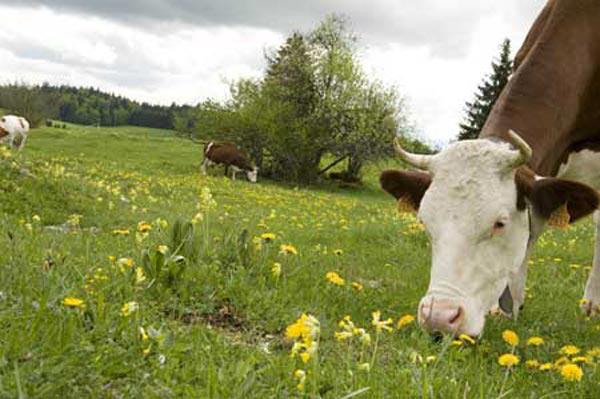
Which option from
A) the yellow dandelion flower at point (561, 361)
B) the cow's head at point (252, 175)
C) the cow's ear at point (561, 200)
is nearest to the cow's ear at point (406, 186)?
the cow's ear at point (561, 200)

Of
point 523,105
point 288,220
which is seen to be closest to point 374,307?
point 523,105

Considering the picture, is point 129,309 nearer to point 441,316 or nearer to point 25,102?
point 441,316

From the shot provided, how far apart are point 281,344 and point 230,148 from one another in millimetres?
33338

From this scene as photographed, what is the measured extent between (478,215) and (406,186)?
1.01 meters

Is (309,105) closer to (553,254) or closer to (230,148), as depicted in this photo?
(230,148)

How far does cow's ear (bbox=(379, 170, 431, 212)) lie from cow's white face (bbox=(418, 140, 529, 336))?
1.37ft

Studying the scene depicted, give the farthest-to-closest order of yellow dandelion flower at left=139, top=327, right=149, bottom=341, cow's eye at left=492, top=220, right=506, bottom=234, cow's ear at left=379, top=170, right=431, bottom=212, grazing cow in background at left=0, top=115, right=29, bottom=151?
1. grazing cow in background at left=0, top=115, right=29, bottom=151
2. cow's ear at left=379, top=170, right=431, bottom=212
3. cow's eye at left=492, top=220, right=506, bottom=234
4. yellow dandelion flower at left=139, top=327, right=149, bottom=341

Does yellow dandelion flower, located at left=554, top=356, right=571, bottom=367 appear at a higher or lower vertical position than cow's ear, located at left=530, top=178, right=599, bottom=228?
lower

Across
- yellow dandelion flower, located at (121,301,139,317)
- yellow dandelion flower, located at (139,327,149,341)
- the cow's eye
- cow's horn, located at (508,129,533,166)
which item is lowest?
yellow dandelion flower, located at (139,327,149,341)

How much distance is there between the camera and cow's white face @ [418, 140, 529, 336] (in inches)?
167

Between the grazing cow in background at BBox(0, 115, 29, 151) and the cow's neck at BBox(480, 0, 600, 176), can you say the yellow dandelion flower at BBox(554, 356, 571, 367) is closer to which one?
the cow's neck at BBox(480, 0, 600, 176)

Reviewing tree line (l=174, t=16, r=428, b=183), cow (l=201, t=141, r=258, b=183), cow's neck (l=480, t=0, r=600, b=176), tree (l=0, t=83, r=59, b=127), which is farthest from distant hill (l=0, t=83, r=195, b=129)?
cow's neck (l=480, t=0, r=600, b=176)

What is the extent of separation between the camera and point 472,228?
4.41 metres

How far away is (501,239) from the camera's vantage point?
4598mm
